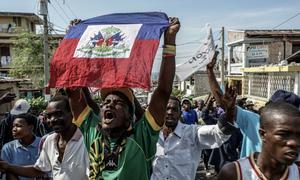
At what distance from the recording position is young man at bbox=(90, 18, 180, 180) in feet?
7.78

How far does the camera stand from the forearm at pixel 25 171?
3.22m

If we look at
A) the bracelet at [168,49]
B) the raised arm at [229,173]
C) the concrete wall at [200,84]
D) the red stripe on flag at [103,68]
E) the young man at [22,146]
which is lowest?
the concrete wall at [200,84]

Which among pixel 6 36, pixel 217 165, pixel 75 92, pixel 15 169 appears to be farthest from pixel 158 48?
pixel 6 36

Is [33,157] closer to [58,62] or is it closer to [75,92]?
[75,92]

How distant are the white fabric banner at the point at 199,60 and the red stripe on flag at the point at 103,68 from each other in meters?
1.33

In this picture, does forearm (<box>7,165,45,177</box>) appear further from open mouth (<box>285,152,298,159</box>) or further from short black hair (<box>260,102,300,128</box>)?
open mouth (<box>285,152,298,159</box>)

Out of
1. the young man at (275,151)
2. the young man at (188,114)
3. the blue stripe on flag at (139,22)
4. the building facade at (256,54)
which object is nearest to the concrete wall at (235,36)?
the building facade at (256,54)

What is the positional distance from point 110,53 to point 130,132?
0.50 metres

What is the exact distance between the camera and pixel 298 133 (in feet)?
6.55

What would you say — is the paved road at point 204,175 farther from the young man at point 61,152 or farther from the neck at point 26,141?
the young man at point 61,152

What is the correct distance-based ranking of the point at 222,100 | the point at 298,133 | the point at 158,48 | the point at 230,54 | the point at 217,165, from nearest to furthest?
the point at 298,133 < the point at 158,48 < the point at 222,100 < the point at 217,165 < the point at 230,54

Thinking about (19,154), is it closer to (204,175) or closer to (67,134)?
(67,134)

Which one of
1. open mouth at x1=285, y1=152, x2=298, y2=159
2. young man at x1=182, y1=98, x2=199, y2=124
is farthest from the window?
open mouth at x1=285, y1=152, x2=298, y2=159

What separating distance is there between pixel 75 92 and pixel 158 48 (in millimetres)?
781
